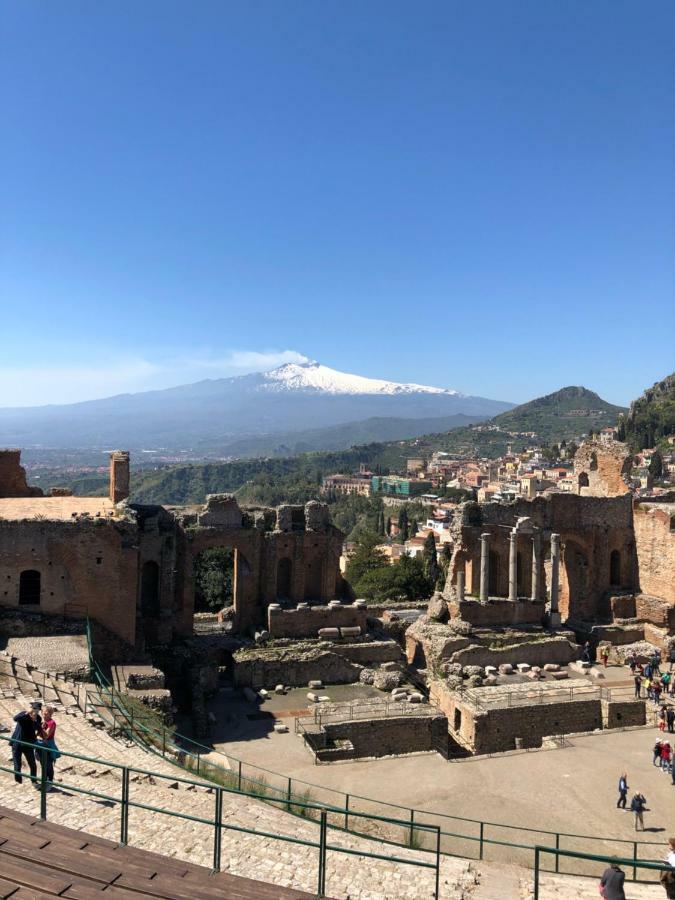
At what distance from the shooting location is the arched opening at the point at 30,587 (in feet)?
78.4

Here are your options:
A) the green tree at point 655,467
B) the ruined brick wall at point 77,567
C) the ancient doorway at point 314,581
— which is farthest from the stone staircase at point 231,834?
the green tree at point 655,467

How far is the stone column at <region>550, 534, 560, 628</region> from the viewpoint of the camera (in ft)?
109

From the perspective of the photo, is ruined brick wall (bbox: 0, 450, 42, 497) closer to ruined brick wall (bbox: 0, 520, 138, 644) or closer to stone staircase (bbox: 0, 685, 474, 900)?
ruined brick wall (bbox: 0, 520, 138, 644)

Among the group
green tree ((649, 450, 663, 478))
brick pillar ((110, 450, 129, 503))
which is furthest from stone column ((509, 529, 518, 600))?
green tree ((649, 450, 663, 478))

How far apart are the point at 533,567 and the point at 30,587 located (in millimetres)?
22243

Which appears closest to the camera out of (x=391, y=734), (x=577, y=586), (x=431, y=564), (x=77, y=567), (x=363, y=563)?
(x=391, y=734)

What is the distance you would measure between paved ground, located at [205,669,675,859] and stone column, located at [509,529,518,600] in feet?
31.9

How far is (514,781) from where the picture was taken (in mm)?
20281

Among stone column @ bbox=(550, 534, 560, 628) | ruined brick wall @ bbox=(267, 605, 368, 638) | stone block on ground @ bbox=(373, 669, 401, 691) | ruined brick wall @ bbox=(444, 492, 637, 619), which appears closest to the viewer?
stone block on ground @ bbox=(373, 669, 401, 691)

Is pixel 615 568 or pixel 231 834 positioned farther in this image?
pixel 615 568

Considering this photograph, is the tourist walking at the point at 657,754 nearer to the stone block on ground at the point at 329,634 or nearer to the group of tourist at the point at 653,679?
the group of tourist at the point at 653,679

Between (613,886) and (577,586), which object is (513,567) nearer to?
(577,586)

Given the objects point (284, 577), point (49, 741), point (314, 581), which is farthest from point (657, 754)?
point (49, 741)

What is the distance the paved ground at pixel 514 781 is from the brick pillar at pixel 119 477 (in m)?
10.1
